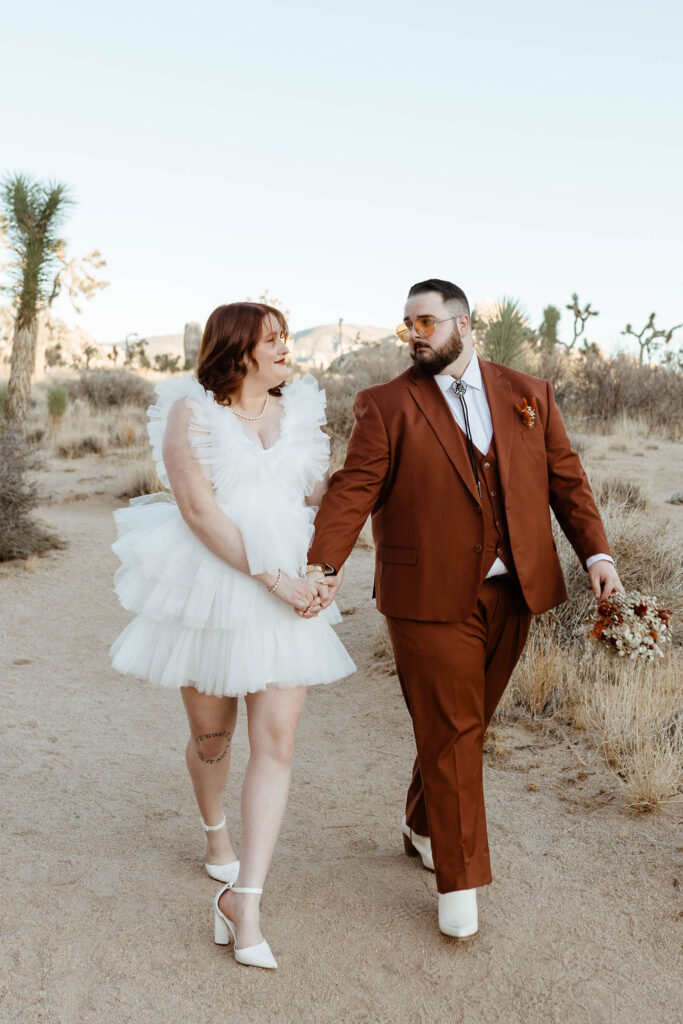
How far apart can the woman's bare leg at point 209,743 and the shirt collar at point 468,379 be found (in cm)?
134

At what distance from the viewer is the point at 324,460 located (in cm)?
341

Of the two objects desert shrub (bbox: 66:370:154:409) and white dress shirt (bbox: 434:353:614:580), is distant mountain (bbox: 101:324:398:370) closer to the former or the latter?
desert shrub (bbox: 66:370:154:409)

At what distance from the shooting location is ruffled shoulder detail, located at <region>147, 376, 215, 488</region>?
3.04m

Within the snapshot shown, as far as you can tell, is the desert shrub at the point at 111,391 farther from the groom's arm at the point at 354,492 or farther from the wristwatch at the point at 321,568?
the wristwatch at the point at 321,568

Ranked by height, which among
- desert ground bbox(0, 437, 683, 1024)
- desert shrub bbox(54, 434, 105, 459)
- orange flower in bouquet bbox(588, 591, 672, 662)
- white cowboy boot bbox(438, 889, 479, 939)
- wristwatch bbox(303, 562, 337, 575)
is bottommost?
desert ground bbox(0, 437, 683, 1024)

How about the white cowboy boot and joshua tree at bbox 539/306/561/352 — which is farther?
joshua tree at bbox 539/306/561/352

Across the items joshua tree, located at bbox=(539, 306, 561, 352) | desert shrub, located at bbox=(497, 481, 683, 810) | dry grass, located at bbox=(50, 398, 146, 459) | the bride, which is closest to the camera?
the bride

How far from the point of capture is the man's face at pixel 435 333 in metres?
3.29

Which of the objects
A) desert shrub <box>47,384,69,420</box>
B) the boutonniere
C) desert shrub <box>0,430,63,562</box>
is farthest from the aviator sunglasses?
desert shrub <box>47,384,69,420</box>

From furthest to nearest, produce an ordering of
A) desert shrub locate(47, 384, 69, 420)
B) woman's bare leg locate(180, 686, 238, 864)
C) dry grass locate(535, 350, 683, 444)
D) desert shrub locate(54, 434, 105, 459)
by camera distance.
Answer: desert shrub locate(47, 384, 69, 420) → dry grass locate(535, 350, 683, 444) → desert shrub locate(54, 434, 105, 459) → woman's bare leg locate(180, 686, 238, 864)

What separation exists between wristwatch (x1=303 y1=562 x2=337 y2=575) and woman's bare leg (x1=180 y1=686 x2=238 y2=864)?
521mm

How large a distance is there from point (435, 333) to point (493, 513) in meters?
0.66

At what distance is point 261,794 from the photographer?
2.99 metres

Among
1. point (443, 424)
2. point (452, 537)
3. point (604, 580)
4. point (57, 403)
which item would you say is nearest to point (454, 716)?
point (452, 537)
